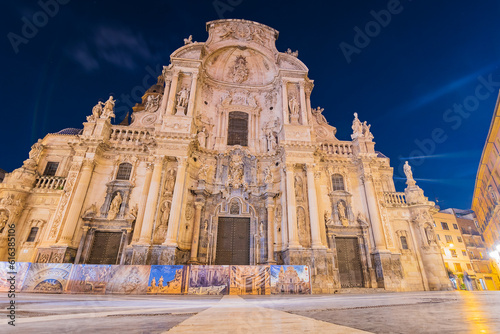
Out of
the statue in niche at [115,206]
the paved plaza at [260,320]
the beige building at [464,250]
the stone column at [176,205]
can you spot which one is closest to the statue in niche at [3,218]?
the statue in niche at [115,206]

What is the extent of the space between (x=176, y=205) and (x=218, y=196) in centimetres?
302

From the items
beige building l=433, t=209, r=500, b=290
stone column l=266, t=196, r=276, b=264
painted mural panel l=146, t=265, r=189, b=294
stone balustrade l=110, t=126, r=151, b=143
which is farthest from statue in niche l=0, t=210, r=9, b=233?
beige building l=433, t=209, r=500, b=290

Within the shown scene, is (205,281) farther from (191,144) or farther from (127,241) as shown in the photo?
(191,144)

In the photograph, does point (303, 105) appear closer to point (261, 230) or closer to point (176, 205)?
point (261, 230)

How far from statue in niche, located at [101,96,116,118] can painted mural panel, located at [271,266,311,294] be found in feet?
47.0

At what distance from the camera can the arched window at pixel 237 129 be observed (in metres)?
18.7

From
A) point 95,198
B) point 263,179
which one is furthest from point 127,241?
point 263,179

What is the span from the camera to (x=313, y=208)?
48.9 ft

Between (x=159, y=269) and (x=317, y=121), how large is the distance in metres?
15.7

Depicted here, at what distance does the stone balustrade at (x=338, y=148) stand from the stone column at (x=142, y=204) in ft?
38.8

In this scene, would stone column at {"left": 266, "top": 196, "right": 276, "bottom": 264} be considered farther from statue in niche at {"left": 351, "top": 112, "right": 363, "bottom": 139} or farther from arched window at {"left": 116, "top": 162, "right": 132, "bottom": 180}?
arched window at {"left": 116, "top": 162, "right": 132, "bottom": 180}

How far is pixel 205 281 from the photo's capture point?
372 inches

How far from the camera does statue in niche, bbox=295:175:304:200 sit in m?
15.6

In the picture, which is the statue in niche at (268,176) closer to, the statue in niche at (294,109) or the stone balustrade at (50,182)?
the statue in niche at (294,109)
